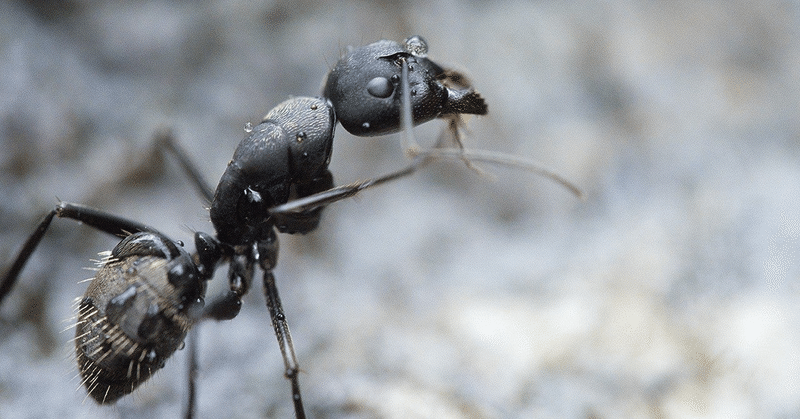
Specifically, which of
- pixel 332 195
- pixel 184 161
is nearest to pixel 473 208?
pixel 332 195

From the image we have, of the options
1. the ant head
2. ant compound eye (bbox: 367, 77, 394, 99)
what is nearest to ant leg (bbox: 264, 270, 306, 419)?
the ant head

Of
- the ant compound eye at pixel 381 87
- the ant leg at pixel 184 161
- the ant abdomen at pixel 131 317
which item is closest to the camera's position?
the ant abdomen at pixel 131 317

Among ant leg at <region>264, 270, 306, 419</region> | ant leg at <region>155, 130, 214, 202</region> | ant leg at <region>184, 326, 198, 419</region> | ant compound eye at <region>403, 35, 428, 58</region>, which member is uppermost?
ant compound eye at <region>403, 35, 428, 58</region>

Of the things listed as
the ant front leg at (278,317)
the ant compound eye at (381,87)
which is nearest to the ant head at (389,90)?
the ant compound eye at (381,87)

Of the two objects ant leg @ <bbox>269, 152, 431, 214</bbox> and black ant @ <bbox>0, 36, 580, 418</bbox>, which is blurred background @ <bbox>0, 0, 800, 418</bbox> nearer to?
black ant @ <bbox>0, 36, 580, 418</bbox>

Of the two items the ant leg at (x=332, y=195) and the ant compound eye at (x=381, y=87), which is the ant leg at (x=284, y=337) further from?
the ant compound eye at (x=381, y=87)

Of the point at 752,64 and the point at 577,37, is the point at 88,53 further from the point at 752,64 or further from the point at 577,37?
the point at 752,64

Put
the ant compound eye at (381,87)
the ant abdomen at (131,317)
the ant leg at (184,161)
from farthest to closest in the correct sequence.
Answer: the ant leg at (184,161) → the ant compound eye at (381,87) → the ant abdomen at (131,317)

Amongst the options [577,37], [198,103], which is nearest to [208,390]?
[198,103]
